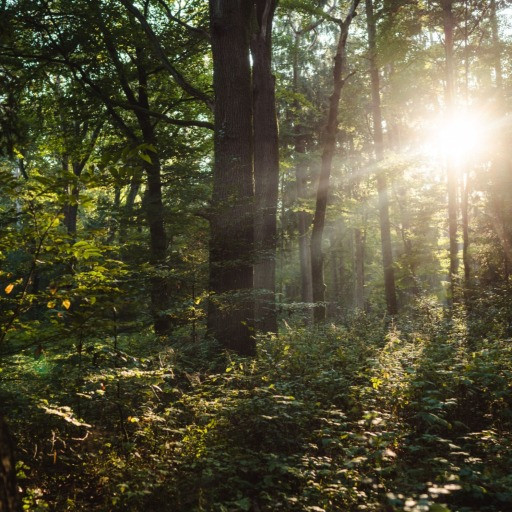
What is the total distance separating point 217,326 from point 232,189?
239 centimetres

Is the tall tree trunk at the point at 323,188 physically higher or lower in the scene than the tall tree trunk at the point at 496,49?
lower

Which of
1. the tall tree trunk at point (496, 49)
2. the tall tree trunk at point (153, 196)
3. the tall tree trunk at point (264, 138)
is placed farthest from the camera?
the tall tree trunk at point (496, 49)

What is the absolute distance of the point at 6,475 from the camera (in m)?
2.17

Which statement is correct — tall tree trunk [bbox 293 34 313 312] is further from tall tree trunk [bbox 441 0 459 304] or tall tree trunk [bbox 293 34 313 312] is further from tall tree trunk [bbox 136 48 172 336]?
tall tree trunk [bbox 136 48 172 336]

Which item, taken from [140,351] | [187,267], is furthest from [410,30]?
[140,351]

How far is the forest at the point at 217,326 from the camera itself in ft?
11.4

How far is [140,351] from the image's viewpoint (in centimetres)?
751

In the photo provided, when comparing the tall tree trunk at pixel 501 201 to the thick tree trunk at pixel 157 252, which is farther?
the tall tree trunk at pixel 501 201

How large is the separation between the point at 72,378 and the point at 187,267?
361 centimetres

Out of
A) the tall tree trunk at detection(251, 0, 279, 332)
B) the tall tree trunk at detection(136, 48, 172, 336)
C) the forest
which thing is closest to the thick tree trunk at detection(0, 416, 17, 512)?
the forest

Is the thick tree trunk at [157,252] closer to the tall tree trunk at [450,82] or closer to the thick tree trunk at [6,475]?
the thick tree trunk at [6,475]

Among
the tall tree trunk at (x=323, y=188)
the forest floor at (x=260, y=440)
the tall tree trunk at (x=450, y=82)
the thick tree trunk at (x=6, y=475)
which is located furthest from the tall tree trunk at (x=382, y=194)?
the thick tree trunk at (x=6, y=475)

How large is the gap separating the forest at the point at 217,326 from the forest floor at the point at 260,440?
0.03m

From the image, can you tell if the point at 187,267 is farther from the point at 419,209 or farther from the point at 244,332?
the point at 419,209
